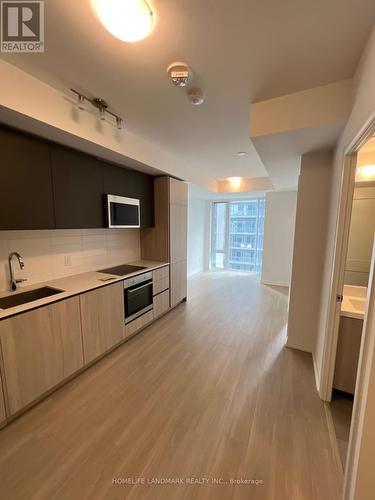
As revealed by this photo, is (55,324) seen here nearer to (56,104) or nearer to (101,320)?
(101,320)

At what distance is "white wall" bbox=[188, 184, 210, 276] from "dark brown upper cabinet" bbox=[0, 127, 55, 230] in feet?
14.4

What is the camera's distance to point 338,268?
1.73 metres

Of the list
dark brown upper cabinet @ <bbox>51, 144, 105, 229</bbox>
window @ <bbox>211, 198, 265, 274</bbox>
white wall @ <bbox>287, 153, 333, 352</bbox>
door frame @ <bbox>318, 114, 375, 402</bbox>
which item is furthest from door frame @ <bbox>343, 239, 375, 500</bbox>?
window @ <bbox>211, 198, 265, 274</bbox>

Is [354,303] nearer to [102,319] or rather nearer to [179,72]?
[179,72]

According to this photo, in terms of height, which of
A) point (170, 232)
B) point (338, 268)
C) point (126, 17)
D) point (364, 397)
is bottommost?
point (364, 397)

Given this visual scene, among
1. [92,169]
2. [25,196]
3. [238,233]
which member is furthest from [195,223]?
[25,196]

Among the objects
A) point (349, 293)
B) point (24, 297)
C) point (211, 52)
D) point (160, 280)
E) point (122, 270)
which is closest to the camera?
point (211, 52)

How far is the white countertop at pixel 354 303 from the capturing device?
1768 mm

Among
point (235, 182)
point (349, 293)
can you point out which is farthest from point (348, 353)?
point (235, 182)

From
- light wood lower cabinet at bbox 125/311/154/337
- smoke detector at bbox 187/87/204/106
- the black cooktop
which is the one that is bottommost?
light wood lower cabinet at bbox 125/311/154/337

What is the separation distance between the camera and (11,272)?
198cm

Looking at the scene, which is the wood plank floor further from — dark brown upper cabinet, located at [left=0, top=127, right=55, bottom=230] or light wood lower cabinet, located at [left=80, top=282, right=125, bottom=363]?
dark brown upper cabinet, located at [left=0, top=127, right=55, bottom=230]

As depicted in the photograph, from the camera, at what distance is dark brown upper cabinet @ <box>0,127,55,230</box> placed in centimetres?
170

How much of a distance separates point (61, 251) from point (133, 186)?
1.30 metres
